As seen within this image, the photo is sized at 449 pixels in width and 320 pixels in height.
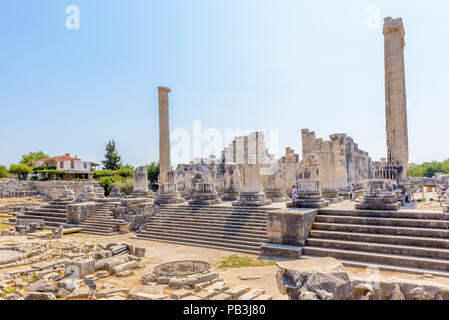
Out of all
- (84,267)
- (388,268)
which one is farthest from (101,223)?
(388,268)

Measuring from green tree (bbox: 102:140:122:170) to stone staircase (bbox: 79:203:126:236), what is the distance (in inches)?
→ 1583

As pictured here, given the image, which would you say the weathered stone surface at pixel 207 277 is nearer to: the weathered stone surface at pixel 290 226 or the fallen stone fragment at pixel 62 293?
the weathered stone surface at pixel 290 226

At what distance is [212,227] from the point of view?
1156 cm

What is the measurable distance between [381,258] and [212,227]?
20.4 feet

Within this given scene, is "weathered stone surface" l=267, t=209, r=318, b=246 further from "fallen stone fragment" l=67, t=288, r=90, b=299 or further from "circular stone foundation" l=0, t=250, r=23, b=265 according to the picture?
"circular stone foundation" l=0, t=250, r=23, b=265

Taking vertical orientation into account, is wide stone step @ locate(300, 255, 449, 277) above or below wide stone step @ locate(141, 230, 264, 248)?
above

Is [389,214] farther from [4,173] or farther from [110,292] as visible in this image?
[4,173]

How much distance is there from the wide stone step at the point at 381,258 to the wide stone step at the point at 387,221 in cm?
114

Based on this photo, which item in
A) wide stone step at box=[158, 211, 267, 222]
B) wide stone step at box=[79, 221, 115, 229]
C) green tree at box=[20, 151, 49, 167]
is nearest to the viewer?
wide stone step at box=[158, 211, 267, 222]

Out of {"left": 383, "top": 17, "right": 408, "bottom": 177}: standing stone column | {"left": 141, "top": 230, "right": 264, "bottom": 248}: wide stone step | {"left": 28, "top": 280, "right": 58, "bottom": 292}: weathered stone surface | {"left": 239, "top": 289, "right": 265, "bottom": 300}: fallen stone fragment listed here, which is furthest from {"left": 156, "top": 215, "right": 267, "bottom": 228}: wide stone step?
{"left": 383, "top": 17, "right": 408, "bottom": 177}: standing stone column

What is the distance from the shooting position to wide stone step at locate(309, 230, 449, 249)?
277 inches

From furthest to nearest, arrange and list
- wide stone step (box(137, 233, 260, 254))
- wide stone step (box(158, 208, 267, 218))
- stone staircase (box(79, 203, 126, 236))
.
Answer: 1. stone staircase (box(79, 203, 126, 236))
2. wide stone step (box(158, 208, 267, 218))
3. wide stone step (box(137, 233, 260, 254))

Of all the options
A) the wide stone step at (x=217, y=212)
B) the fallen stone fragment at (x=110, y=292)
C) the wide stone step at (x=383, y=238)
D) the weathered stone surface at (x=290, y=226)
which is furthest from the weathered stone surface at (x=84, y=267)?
the wide stone step at (x=383, y=238)

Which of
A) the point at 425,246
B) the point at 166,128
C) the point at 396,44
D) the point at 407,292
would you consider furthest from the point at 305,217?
the point at 166,128
